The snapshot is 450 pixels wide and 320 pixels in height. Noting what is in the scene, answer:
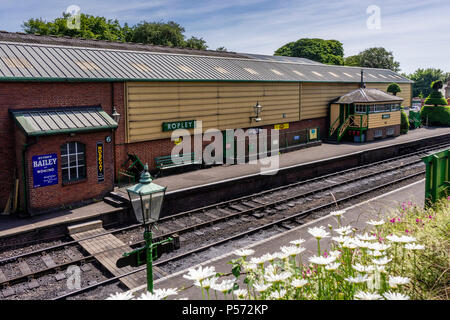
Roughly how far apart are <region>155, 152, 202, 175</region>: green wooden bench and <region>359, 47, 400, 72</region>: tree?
233 ft

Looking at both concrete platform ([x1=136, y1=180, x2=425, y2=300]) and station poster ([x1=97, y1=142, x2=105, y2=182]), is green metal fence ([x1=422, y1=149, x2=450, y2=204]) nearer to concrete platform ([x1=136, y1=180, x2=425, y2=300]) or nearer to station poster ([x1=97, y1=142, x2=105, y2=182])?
concrete platform ([x1=136, y1=180, x2=425, y2=300])

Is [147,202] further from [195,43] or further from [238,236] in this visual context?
[195,43]

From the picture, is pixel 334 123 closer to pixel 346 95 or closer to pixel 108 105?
pixel 346 95

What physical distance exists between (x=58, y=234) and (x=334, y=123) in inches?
961

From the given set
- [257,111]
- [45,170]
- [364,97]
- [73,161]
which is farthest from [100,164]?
[364,97]

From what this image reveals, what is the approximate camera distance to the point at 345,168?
80.0 ft

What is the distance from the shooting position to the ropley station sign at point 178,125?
64.6 feet

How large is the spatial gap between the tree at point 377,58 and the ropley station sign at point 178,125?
70636mm

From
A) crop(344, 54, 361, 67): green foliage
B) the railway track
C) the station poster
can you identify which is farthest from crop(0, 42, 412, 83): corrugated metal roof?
crop(344, 54, 361, 67): green foliage

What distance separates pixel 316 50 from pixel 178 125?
5618 cm

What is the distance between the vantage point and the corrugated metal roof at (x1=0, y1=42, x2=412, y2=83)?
1524 cm

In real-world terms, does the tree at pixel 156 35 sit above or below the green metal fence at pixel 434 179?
above

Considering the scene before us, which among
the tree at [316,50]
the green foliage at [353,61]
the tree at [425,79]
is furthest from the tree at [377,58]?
the tree at [425,79]

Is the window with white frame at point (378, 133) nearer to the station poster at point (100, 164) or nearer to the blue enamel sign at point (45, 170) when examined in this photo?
the station poster at point (100, 164)
